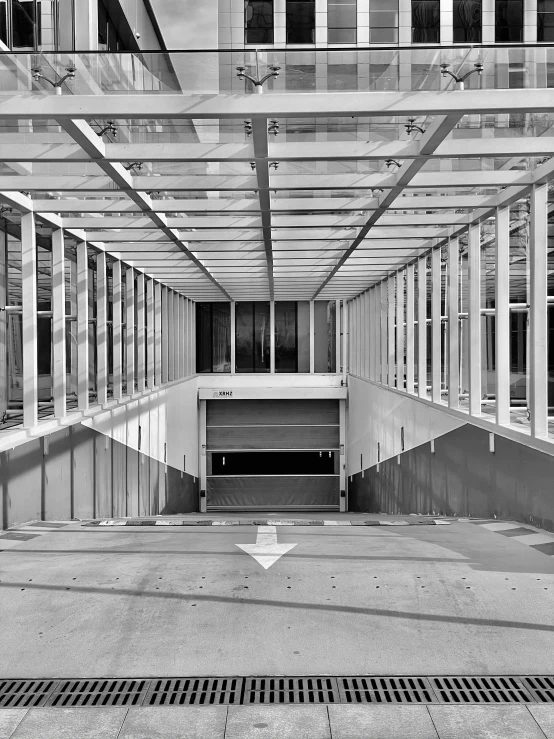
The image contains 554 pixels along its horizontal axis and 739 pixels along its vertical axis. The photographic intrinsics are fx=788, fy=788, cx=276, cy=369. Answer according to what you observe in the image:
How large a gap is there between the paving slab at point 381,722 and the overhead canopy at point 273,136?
4302mm

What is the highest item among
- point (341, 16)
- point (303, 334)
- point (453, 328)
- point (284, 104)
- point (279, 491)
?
point (341, 16)

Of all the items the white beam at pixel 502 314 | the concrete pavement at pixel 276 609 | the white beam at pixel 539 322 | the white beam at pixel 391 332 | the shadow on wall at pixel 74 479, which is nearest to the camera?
the concrete pavement at pixel 276 609

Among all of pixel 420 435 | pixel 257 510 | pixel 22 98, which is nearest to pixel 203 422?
pixel 257 510

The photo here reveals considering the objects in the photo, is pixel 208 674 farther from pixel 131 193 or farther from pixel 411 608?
pixel 131 193

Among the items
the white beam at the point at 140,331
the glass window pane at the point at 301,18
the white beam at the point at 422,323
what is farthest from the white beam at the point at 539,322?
the glass window pane at the point at 301,18

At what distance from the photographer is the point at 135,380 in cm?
1777

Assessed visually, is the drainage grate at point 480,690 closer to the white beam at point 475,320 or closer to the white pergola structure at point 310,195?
the white pergola structure at point 310,195

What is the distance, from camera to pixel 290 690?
415cm

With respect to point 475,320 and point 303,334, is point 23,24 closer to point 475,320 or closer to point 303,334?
point 475,320

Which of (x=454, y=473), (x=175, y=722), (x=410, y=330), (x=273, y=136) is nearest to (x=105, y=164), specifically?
(x=273, y=136)

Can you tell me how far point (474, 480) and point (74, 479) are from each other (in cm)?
566

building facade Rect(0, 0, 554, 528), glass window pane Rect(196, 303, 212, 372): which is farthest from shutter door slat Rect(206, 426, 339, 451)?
building facade Rect(0, 0, 554, 528)

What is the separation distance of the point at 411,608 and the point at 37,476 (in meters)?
5.74

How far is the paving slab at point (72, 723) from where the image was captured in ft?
12.2
